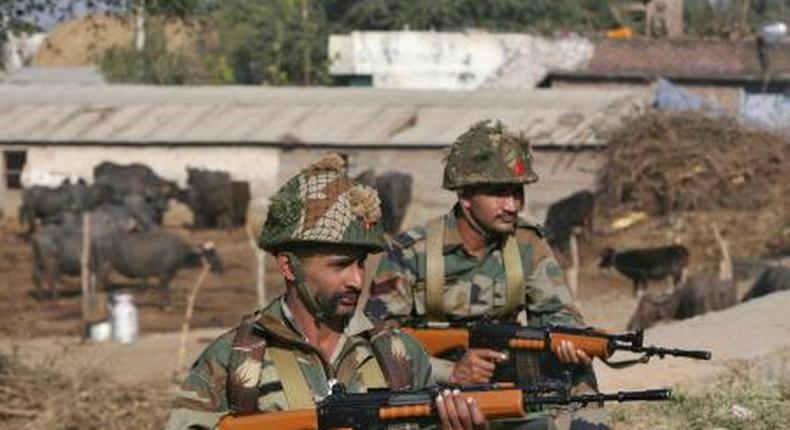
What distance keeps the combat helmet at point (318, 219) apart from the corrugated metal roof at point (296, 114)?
97.5 ft

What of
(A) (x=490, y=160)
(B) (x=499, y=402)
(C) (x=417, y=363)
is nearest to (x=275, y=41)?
(A) (x=490, y=160)

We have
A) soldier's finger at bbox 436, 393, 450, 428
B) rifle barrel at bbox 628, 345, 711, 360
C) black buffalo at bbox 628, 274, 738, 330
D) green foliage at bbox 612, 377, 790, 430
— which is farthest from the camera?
black buffalo at bbox 628, 274, 738, 330

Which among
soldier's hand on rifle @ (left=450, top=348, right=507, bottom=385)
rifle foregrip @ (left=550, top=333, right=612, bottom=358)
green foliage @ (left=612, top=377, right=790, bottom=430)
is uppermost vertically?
rifle foregrip @ (left=550, top=333, right=612, bottom=358)

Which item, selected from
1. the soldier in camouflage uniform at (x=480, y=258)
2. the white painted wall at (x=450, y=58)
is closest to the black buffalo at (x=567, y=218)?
Answer: the white painted wall at (x=450, y=58)

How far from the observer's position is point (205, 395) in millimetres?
4730

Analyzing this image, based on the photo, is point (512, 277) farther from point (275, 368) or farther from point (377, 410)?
point (377, 410)

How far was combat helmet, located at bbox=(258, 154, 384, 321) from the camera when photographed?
4.67 m

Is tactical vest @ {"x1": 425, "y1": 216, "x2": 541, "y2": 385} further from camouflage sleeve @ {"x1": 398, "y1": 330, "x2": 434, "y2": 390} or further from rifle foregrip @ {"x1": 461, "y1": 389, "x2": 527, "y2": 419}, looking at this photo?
rifle foregrip @ {"x1": 461, "y1": 389, "x2": 527, "y2": 419}

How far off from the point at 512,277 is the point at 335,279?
2596mm

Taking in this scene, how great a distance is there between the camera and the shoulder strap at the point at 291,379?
4.71 meters

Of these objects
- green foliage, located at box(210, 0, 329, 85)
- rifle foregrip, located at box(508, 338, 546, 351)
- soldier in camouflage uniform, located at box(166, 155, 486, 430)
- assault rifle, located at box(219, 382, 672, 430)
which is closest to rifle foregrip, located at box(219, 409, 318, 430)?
assault rifle, located at box(219, 382, 672, 430)

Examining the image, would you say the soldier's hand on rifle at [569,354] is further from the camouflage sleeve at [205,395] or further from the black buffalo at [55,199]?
the black buffalo at [55,199]

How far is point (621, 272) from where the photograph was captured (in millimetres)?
26891

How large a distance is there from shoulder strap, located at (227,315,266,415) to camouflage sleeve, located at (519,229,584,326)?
8.67 feet
